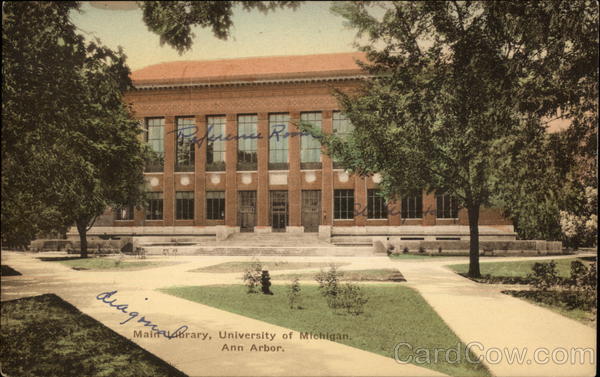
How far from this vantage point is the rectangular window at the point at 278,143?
10195 millimetres

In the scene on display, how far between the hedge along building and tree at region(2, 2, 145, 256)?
2.51 ft

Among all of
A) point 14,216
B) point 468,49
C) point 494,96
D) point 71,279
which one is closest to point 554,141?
point 494,96

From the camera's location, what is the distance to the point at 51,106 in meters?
8.81

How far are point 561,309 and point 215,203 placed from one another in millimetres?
8663

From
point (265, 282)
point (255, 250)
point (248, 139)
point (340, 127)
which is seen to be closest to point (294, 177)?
point (248, 139)

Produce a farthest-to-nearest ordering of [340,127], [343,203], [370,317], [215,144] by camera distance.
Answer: [340,127], [343,203], [215,144], [370,317]

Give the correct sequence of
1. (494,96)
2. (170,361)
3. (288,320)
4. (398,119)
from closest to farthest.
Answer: (170,361) < (494,96) < (288,320) < (398,119)

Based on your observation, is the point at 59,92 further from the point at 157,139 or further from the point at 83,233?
the point at 83,233

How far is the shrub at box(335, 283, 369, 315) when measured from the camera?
9164 millimetres

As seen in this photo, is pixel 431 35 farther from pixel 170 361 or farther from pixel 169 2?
pixel 170 361

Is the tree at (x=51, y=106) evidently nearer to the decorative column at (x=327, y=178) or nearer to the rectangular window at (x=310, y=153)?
the rectangular window at (x=310, y=153)

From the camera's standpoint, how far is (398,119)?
9.98 metres

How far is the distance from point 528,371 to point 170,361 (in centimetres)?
494

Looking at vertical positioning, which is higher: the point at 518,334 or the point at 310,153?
the point at 310,153
